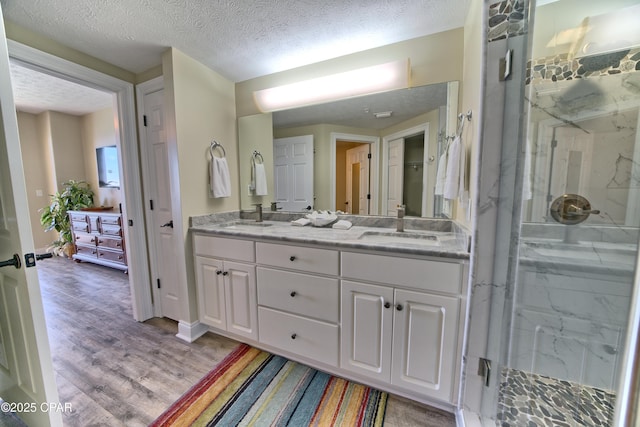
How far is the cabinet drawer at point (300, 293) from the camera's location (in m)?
1.36

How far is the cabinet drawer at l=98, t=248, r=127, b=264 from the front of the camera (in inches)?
127

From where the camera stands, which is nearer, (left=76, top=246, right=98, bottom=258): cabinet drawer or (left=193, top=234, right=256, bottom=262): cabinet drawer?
(left=193, top=234, right=256, bottom=262): cabinet drawer

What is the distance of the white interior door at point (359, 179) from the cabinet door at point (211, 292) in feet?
3.62

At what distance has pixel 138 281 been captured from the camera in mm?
2055

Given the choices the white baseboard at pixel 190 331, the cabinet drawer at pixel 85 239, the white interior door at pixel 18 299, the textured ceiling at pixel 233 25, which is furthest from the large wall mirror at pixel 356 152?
the cabinet drawer at pixel 85 239

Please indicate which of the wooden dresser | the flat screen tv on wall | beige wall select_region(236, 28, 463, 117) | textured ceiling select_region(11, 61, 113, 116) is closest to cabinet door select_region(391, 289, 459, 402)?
beige wall select_region(236, 28, 463, 117)

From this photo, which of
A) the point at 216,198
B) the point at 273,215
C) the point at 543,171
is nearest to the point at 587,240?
the point at 543,171

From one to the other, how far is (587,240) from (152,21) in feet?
7.86

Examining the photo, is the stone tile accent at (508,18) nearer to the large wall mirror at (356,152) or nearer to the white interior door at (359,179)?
the large wall mirror at (356,152)

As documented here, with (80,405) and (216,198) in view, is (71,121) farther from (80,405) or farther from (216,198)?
(80,405)

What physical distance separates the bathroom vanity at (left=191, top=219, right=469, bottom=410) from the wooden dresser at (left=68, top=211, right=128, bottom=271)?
7.62 ft

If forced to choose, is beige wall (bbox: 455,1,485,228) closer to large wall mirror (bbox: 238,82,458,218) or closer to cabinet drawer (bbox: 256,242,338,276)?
large wall mirror (bbox: 238,82,458,218)

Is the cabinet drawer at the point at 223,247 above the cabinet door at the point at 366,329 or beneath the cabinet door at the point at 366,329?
above

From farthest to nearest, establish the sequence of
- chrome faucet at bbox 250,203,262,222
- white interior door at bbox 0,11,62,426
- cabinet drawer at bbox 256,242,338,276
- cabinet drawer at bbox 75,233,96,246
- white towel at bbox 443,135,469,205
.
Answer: cabinet drawer at bbox 75,233,96,246
chrome faucet at bbox 250,203,262,222
cabinet drawer at bbox 256,242,338,276
white towel at bbox 443,135,469,205
white interior door at bbox 0,11,62,426
